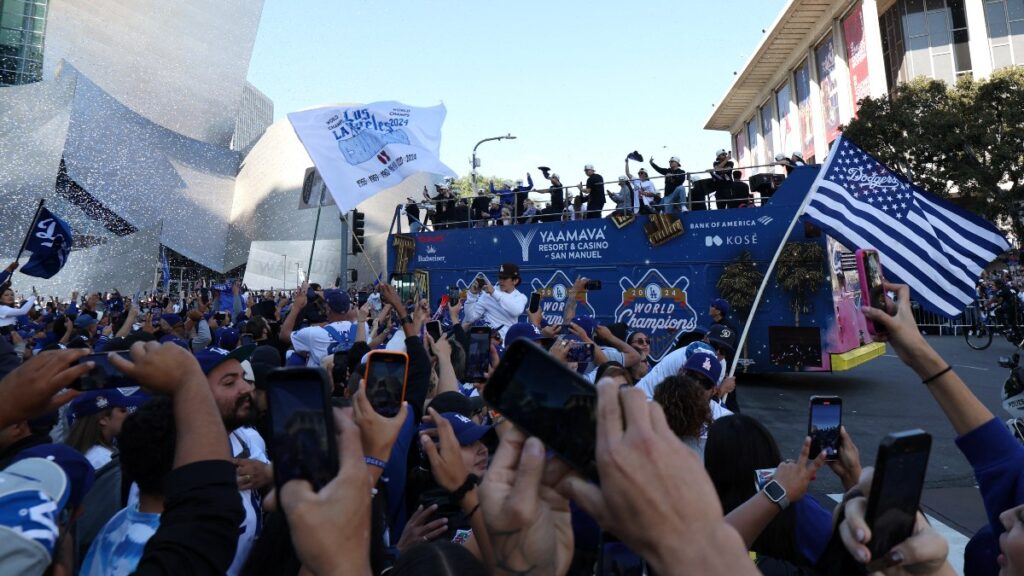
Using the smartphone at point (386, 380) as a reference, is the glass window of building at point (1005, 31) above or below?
above

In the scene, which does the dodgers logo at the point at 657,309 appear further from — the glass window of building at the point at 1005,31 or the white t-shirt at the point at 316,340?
the glass window of building at the point at 1005,31

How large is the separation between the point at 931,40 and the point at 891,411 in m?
29.4

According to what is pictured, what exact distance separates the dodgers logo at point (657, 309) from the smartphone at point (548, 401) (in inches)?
403

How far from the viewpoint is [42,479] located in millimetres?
1291

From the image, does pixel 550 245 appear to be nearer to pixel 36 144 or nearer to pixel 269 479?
pixel 269 479

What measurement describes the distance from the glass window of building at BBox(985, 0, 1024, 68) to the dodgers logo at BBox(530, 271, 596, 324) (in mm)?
29073

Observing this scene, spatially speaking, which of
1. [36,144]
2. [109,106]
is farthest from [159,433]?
[109,106]

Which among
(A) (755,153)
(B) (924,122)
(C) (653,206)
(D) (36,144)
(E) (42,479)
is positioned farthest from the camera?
(A) (755,153)

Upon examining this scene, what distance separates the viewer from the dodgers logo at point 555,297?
38.5ft

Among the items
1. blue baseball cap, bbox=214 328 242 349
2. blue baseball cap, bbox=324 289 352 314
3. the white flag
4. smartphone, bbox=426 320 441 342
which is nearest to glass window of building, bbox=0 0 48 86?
the white flag

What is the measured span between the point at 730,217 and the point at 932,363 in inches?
377

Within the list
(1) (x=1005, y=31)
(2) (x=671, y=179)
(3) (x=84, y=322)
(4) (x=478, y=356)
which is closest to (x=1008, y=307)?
(2) (x=671, y=179)

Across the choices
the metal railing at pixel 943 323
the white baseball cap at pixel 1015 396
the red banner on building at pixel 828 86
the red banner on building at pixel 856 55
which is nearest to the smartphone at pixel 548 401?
the white baseball cap at pixel 1015 396

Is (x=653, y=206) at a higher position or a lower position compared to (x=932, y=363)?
higher
